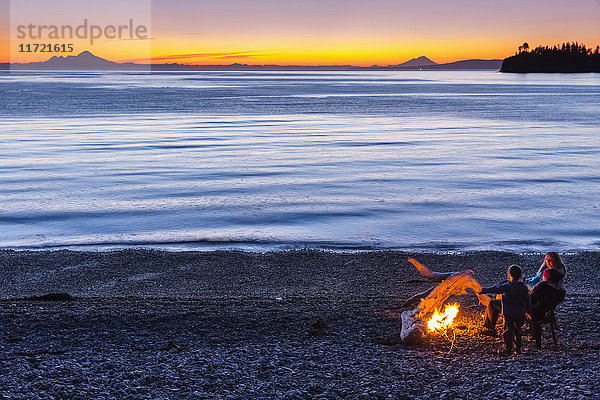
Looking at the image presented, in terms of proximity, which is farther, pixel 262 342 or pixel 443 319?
pixel 443 319

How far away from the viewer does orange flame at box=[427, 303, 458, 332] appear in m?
9.50

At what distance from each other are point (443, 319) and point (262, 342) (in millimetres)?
2732

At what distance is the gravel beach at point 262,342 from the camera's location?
25.5 ft

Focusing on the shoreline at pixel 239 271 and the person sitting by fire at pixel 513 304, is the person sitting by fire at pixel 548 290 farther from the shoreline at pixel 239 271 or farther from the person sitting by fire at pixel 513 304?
the shoreline at pixel 239 271

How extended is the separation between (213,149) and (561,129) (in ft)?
91.4

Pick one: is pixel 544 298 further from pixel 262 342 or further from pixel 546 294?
pixel 262 342

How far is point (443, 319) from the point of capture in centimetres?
973

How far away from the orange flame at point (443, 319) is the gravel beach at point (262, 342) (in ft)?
0.56

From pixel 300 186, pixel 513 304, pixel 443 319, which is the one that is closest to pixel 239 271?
pixel 443 319

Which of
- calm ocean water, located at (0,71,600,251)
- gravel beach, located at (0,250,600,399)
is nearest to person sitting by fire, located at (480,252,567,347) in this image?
gravel beach, located at (0,250,600,399)

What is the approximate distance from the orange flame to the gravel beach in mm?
170

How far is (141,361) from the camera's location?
853cm

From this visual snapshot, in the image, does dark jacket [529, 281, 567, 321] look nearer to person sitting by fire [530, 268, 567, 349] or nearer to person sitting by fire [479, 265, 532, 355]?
person sitting by fire [530, 268, 567, 349]

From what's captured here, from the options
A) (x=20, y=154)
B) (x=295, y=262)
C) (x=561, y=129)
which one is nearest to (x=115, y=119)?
(x=20, y=154)
